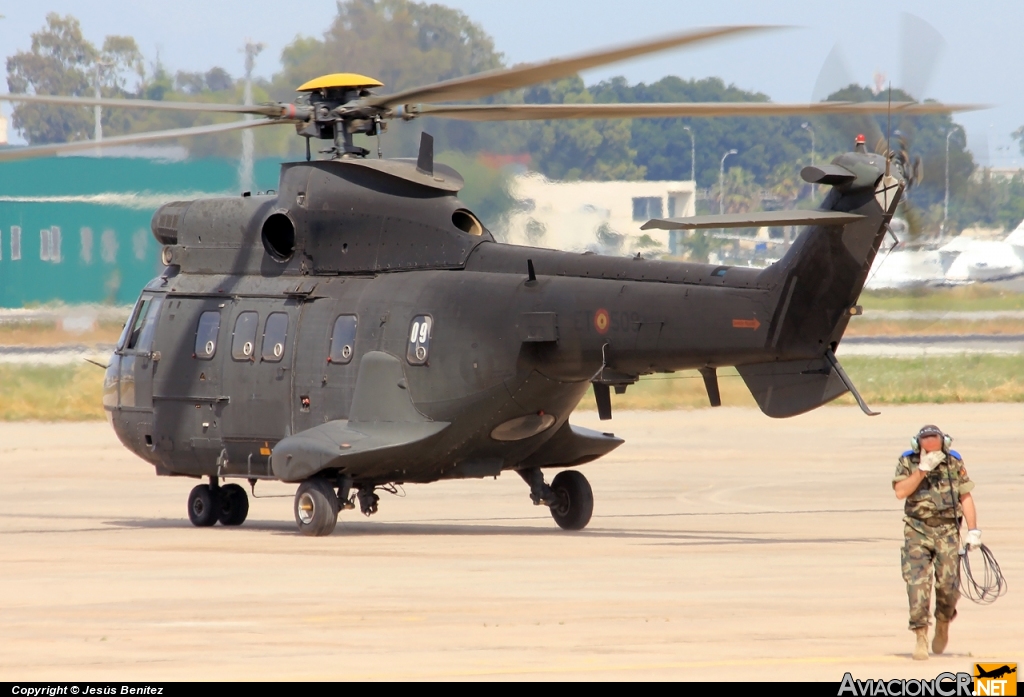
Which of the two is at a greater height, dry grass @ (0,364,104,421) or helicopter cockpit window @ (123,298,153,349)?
helicopter cockpit window @ (123,298,153,349)

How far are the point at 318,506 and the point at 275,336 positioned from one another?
2363 millimetres

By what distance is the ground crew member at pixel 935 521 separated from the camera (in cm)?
1199

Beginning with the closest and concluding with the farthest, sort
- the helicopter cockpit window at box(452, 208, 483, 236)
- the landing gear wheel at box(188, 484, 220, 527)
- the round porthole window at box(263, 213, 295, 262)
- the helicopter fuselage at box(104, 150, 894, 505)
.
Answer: the helicopter fuselage at box(104, 150, 894, 505)
the helicopter cockpit window at box(452, 208, 483, 236)
the round porthole window at box(263, 213, 295, 262)
the landing gear wheel at box(188, 484, 220, 527)

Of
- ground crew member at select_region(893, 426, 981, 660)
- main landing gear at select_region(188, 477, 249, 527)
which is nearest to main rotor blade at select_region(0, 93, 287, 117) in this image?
main landing gear at select_region(188, 477, 249, 527)

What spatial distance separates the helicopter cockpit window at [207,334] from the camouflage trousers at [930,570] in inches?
454

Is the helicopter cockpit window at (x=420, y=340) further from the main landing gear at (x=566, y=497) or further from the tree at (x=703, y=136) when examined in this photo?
the tree at (x=703, y=136)

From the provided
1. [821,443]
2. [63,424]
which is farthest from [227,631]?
[63,424]

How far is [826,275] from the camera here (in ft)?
58.4

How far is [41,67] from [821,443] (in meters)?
59.0

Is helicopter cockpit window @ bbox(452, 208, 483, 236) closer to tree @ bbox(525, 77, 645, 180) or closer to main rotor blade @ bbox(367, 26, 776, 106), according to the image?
main rotor blade @ bbox(367, 26, 776, 106)

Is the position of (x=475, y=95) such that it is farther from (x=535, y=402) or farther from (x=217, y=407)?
(x=217, y=407)

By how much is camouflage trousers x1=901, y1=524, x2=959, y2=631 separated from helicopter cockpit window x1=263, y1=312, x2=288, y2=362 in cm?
1047

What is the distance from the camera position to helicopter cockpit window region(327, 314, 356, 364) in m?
20.5

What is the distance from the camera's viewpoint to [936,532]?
40.1ft
